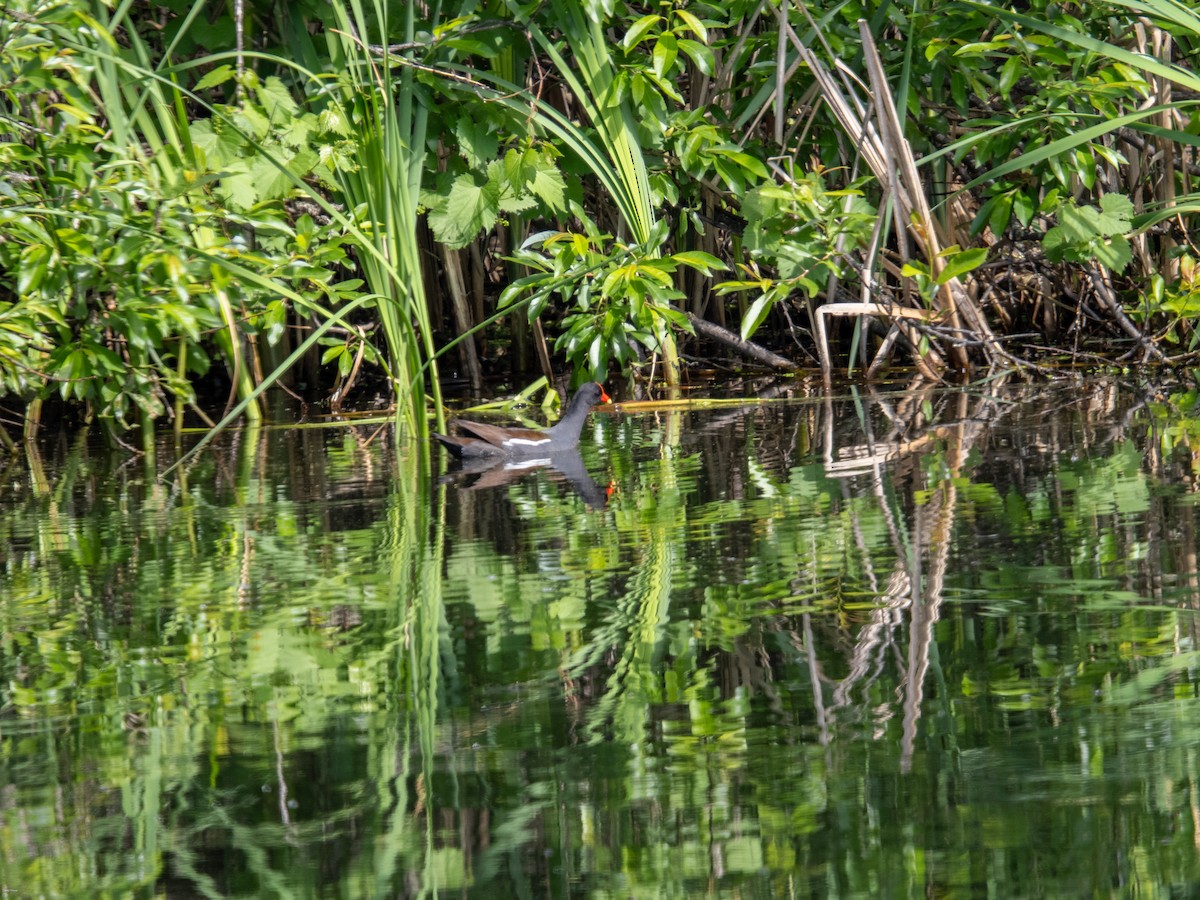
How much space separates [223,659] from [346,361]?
392cm

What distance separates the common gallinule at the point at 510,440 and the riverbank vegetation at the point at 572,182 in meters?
0.23

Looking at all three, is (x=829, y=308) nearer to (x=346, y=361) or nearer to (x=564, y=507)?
(x=346, y=361)

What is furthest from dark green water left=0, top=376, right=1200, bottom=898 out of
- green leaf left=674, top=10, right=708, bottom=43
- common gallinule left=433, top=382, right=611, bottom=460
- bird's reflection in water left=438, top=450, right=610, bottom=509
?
green leaf left=674, top=10, right=708, bottom=43

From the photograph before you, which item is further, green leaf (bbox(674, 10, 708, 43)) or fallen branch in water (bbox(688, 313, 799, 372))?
fallen branch in water (bbox(688, 313, 799, 372))

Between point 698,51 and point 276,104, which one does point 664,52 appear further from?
point 276,104

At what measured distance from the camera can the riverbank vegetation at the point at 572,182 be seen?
481cm

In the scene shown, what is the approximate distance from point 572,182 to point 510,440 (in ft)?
5.68

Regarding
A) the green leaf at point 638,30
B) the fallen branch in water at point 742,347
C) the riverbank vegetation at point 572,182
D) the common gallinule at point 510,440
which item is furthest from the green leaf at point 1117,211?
the common gallinule at point 510,440

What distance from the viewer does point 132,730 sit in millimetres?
1951

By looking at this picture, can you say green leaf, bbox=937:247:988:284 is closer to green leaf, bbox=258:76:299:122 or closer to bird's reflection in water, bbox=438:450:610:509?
bird's reflection in water, bbox=438:450:610:509

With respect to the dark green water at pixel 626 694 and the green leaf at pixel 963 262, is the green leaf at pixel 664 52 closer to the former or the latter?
the green leaf at pixel 963 262

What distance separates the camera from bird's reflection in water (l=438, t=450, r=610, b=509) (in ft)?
13.7

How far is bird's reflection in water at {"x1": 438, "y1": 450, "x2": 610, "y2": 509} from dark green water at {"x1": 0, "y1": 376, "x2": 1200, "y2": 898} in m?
0.27

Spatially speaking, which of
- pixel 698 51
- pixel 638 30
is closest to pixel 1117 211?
pixel 698 51
